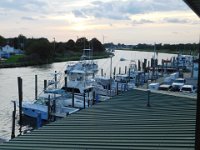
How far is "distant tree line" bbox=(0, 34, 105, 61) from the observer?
108 meters

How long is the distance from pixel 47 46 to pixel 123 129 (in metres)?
99.4

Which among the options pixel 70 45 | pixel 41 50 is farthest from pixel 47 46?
pixel 70 45

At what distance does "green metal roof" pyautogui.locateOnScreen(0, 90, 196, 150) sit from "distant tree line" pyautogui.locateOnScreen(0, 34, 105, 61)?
174 ft

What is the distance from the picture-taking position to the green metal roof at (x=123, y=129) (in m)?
9.96

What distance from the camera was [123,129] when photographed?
11.8m

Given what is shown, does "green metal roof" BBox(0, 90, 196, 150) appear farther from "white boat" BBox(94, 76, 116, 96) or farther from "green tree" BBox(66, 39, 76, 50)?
"green tree" BBox(66, 39, 76, 50)

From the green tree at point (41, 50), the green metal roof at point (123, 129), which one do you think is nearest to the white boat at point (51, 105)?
the green metal roof at point (123, 129)

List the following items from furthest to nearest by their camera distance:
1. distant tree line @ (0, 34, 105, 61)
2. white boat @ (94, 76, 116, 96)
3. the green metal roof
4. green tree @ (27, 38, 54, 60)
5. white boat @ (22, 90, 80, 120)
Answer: green tree @ (27, 38, 54, 60) → distant tree line @ (0, 34, 105, 61) → white boat @ (94, 76, 116, 96) → white boat @ (22, 90, 80, 120) → the green metal roof

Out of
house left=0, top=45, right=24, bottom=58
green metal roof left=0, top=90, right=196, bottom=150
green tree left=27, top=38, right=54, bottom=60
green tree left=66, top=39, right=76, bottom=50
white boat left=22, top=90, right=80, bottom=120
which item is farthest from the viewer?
green tree left=66, top=39, right=76, bottom=50

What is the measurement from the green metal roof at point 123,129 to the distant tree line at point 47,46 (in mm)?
52973

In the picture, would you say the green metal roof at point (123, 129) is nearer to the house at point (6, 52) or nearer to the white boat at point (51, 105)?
the white boat at point (51, 105)

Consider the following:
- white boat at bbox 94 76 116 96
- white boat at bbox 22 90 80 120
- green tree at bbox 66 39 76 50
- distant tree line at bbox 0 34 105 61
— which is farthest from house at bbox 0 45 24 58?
white boat at bbox 22 90 80 120

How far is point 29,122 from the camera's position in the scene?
32.8 metres

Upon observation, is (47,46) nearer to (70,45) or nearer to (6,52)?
(6,52)
